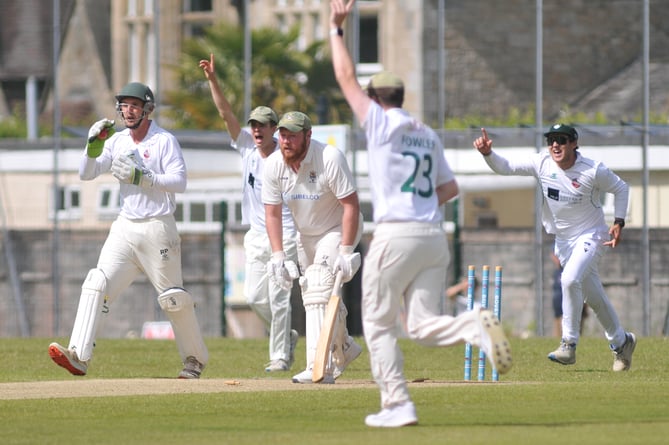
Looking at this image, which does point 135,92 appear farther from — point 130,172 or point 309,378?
point 309,378

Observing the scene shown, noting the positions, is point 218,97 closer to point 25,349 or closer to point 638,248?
point 25,349

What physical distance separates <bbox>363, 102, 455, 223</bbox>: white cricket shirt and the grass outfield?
1.36 metres

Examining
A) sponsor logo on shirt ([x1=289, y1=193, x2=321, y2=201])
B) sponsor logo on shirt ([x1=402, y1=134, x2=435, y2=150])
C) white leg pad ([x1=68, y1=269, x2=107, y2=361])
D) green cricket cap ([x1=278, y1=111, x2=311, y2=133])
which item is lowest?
white leg pad ([x1=68, y1=269, x2=107, y2=361])

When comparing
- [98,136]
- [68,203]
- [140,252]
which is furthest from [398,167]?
[68,203]

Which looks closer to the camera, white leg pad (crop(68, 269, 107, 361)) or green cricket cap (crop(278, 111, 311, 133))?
green cricket cap (crop(278, 111, 311, 133))

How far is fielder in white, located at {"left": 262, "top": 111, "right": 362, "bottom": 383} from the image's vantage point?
44.5 feet

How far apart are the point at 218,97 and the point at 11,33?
175 ft

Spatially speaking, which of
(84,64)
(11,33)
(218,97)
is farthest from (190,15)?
(218,97)

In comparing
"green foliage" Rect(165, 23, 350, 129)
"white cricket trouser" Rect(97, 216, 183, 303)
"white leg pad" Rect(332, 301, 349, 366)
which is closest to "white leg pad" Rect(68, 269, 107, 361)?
"white cricket trouser" Rect(97, 216, 183, 303)

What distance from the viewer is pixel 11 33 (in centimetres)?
6788

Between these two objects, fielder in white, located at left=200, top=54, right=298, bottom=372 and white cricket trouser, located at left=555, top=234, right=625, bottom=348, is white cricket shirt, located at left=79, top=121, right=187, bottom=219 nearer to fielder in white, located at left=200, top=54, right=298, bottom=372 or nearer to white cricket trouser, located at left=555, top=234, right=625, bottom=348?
fielder in white, located at left=200, top=54, right=298, bottom=372

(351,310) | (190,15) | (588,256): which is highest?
(190,15)

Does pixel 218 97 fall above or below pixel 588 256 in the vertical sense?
above

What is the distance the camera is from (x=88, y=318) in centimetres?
1436
